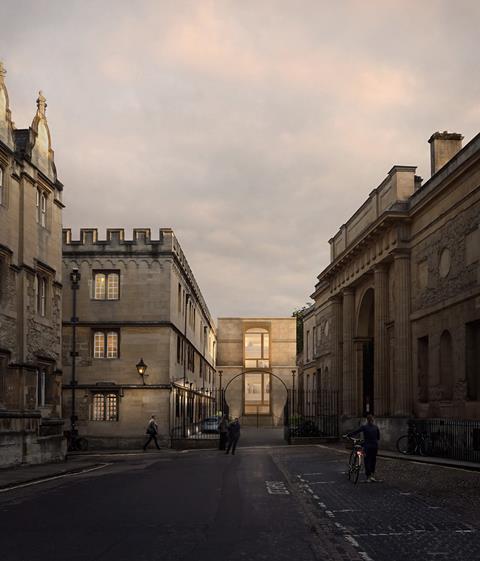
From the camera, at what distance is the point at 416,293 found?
35969mm

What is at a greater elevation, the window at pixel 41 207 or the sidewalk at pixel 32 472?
the window at pixel 41 207

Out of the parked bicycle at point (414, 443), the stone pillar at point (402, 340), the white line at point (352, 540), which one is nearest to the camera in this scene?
the white line at point (352, 540)

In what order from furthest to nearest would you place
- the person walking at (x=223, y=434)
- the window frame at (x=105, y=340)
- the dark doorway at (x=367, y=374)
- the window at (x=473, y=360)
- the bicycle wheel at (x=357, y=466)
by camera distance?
the dark doorway at (x=367, y=374) → the window frame at (x=105, y=340) → the person walking at (x=223, y=434) → the window at (x=473, y=360) → the bicycle wheel at (x=357, y=466)

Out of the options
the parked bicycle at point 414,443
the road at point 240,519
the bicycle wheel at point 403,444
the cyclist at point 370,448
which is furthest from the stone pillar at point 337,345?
the cyclist at point 370,448

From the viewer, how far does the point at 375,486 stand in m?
18.5

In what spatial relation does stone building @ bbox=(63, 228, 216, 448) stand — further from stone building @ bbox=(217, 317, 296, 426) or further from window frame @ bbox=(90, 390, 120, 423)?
stone building @ bbox=(217, 317, 296, 426)

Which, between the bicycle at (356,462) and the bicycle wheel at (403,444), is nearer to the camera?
the bicycle at (356,462)

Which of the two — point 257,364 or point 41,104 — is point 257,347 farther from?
point 41,104

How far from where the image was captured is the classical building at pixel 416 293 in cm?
2977

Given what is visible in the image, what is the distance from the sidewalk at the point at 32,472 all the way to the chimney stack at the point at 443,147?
1976 centimetres

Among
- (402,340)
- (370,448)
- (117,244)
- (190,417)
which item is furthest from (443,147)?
(190,417)

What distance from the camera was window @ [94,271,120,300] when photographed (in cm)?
4288

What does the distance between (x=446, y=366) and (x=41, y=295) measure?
1548 centimetres

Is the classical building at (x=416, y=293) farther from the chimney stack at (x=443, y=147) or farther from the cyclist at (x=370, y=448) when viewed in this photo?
the cyclist at (x=370, y=448)
